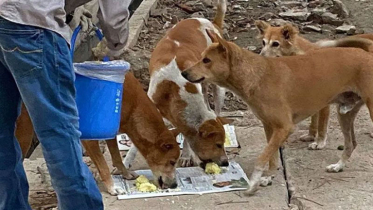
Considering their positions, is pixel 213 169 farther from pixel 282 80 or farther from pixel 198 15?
pixel 198 15

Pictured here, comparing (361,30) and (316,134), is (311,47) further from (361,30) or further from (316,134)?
(361,30)

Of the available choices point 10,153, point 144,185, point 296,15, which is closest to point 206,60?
point 144,185

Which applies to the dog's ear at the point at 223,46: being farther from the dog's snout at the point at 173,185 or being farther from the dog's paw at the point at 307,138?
the dog's paw at the point at 307,138

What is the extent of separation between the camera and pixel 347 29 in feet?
31.1

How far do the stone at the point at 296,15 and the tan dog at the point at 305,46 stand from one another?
3.82 meters

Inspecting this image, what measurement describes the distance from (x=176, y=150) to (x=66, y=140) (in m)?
1.95

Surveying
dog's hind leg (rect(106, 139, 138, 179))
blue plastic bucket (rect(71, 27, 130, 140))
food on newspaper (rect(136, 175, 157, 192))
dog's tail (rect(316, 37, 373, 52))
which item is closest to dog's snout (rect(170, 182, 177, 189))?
food on newspaper (rect(136, 175, 157, 192))

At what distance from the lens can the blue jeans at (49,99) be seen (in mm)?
3166

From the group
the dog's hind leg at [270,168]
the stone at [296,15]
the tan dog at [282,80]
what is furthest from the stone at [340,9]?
the dog's hind leg at [270,168]

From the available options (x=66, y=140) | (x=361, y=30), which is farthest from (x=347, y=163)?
(x=361, y=30)

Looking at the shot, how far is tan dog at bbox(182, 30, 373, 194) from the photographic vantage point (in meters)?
5.11

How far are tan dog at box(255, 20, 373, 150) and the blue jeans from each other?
2.72m

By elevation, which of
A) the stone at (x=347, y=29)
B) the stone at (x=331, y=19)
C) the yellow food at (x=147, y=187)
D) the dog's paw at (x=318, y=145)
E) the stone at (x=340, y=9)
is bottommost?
the stone at (x=340, y=9)

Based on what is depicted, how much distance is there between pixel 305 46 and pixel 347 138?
119 centimetres
